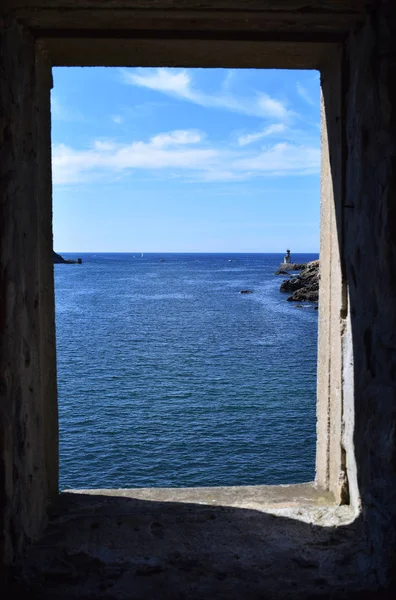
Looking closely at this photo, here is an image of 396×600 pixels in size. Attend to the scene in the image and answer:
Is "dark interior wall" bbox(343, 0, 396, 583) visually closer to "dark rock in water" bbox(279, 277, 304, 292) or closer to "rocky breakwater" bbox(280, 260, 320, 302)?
"rocky breakwater" bbox(280, 260, 320, 302)

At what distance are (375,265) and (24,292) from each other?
173cm

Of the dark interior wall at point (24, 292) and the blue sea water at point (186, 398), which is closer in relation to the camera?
the dark interior wall at point (24, 292)

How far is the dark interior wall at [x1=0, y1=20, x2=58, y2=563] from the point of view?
2.55m

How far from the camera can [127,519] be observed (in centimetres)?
Result: 326

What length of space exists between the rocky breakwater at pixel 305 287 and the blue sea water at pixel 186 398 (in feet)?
25.3

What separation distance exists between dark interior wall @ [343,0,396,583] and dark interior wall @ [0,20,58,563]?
1688mm

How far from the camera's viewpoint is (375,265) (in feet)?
8.62

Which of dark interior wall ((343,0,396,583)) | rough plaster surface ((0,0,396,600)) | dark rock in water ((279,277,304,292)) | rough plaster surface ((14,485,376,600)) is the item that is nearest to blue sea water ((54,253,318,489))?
rough plaster surface ((14,485,376,600))

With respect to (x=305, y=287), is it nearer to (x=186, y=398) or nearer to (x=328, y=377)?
(x=186, y=398)

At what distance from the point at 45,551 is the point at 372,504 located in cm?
168

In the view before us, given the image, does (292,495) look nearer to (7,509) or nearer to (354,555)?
(354,555)

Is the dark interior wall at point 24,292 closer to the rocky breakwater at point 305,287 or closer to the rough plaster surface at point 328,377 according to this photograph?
the rough plaster surface at point 328,377

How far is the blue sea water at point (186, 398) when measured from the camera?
1661 cm

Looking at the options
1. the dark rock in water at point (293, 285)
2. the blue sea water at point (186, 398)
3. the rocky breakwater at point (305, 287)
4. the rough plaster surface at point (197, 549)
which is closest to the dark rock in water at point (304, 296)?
the rocky breakwater at point (305, 287)
